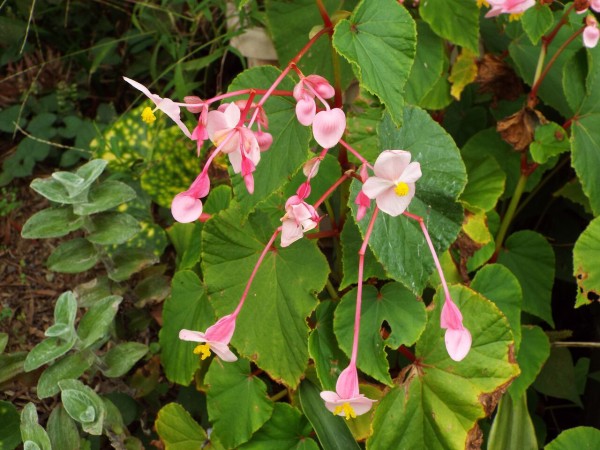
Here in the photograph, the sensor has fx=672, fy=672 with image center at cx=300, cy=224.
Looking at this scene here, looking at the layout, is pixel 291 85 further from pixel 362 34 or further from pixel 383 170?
pixel 383 170

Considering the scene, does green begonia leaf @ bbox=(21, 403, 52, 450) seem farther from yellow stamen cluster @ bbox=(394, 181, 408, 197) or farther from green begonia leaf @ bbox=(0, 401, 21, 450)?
yellow stamen cluster @ bbox=(394, 181, 408, 197)

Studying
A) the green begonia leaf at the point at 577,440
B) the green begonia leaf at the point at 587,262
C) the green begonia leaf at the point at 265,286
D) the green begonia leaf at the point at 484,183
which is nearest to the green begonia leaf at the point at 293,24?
the green begonia leaf at the point at 484,183

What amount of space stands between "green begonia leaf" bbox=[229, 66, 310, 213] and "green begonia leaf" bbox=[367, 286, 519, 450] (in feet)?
1.22

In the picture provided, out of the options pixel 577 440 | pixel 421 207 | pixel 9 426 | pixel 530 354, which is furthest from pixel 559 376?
pixel 9 426

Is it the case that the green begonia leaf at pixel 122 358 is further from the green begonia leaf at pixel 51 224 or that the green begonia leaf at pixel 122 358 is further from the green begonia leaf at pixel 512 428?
the green begonia leaf at pixel 512 428

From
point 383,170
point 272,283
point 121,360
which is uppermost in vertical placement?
point 383,170

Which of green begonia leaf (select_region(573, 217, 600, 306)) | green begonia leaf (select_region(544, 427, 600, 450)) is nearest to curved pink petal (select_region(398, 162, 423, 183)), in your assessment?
green begonia leaf (select_region(573, 217, 600, 306))

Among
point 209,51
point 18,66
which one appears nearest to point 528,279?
point 209,51

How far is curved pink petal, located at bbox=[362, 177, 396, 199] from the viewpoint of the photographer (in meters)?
0.71

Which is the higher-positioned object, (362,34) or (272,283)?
(362,34)

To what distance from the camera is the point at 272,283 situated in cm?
99

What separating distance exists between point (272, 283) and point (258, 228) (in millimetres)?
87

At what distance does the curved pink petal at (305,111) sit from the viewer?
71 centimetres

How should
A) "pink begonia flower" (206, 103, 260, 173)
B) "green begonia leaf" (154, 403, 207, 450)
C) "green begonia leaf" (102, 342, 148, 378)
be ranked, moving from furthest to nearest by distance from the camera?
1. "green begonia leaf" (102, 342, 148, 378)
2. "green begonia leaf" (154, 403, 207, 450)
3. "pink begonia flower" (206, 103, 260, 173)
